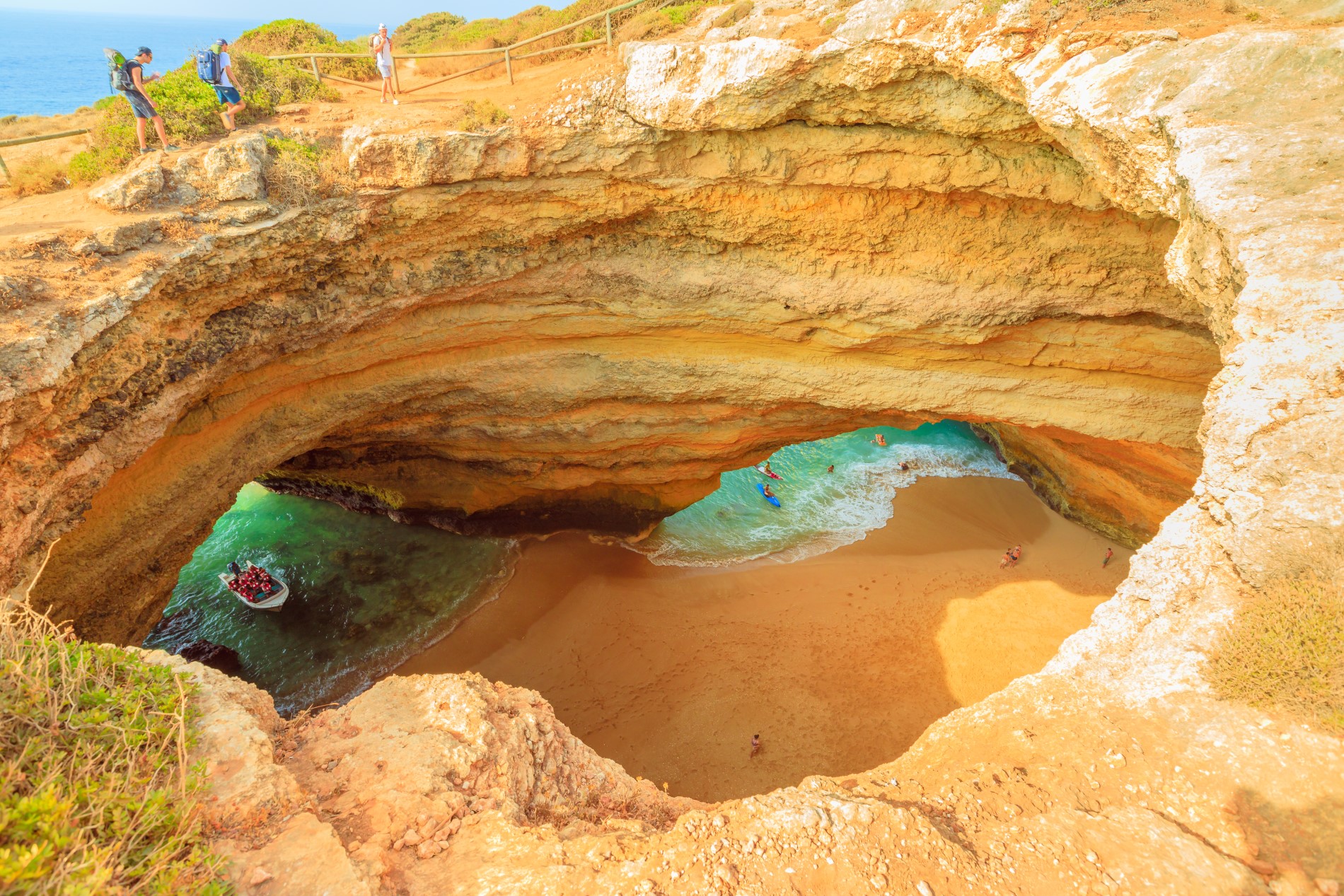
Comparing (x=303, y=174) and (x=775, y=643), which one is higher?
(x=303, y=174)

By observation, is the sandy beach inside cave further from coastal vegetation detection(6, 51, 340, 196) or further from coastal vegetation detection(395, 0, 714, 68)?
coastal vegetation detection(395, 0, 714, 68)

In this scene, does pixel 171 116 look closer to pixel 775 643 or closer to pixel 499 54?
pixel 499 54

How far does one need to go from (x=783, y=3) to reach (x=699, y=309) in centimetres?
436

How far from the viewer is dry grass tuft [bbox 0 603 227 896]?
9.05 feet

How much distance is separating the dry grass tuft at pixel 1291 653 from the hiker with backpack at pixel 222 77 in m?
12.5

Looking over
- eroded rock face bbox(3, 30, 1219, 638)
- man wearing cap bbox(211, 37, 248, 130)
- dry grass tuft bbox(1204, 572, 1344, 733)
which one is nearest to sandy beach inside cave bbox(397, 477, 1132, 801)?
eroded rock face bbox(3, 30, 1219, 638)

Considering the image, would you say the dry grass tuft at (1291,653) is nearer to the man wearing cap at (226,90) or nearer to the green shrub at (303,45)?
the man wearing cap at (226,90)

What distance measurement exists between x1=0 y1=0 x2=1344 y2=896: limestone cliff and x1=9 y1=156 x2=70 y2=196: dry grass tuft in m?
1.96

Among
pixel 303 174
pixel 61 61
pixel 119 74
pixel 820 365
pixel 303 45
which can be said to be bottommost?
pixel 820 365

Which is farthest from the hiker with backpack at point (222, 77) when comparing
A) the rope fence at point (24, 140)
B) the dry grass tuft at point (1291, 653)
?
the dry grass tuft at point (1291, 653)

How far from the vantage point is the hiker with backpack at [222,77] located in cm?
861

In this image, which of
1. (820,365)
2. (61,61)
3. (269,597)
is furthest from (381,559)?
(61,61)

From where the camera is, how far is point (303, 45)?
1177 centimetres

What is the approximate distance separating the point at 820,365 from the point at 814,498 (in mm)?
9310
